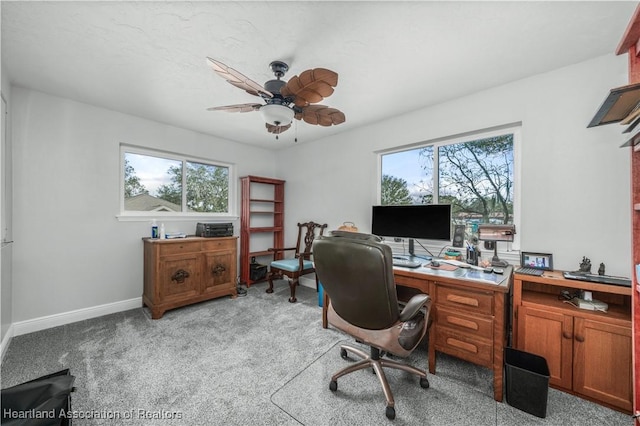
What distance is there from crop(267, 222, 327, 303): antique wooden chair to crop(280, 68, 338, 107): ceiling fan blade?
1997 millimetres

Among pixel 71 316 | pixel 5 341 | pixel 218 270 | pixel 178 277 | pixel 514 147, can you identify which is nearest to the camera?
pixel 5 341

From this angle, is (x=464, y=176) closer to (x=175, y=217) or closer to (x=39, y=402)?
(x=39, y=402)

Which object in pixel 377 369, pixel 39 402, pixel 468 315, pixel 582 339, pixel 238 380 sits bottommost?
pixel 238 380

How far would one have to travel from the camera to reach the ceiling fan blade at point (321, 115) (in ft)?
6.46

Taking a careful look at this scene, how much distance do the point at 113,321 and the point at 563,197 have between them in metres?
4.57

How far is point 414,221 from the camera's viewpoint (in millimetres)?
2492

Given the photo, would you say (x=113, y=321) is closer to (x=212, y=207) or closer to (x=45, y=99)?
(x=212, y=207)

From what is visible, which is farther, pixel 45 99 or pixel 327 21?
pixel 45 99

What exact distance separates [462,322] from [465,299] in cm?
17

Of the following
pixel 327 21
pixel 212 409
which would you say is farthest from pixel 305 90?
pixel 212 409

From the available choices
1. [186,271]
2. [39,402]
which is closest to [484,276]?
[39,402]

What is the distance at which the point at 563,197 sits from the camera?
200 cm

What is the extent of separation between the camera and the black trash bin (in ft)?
4.68

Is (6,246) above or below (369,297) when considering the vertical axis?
above
